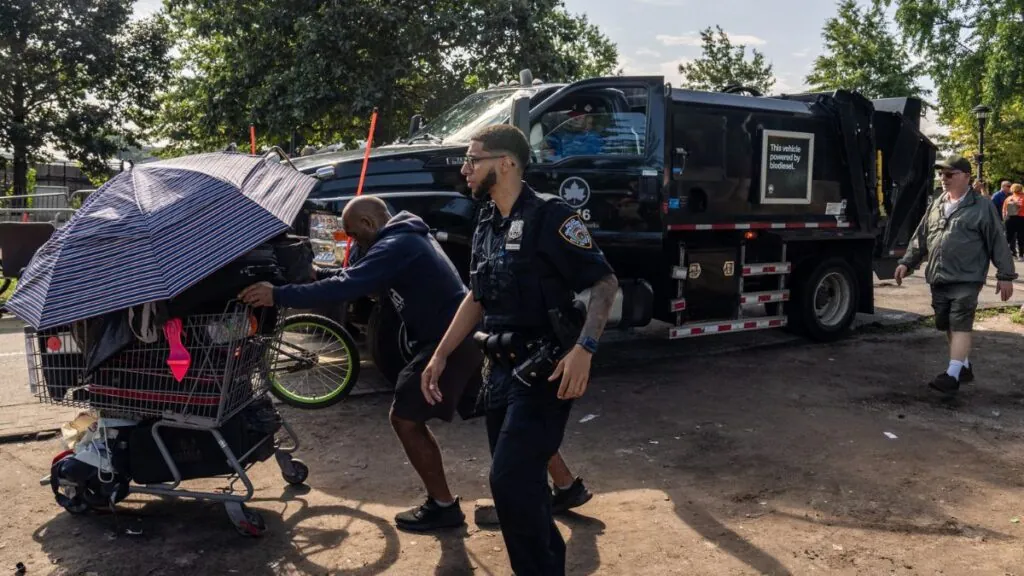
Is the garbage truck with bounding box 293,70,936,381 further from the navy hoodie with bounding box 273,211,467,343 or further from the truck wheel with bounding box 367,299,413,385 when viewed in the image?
the navy hoodie with bounding box 273,211,467,343

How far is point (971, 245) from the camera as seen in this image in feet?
22.9

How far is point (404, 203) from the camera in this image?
265 inches

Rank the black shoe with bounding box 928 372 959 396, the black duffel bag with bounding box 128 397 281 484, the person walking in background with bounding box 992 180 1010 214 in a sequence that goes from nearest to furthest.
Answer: the black duffel bag with bounding box 128 397 281 484
the black shoe with bounding box 928 372 959 396
the person walking in background with bounding box 992 180 1010 214

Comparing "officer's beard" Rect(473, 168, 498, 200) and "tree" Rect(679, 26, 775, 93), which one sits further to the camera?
"tree" Rect(679, 26, 775, 93)

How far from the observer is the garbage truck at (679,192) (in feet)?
22.3

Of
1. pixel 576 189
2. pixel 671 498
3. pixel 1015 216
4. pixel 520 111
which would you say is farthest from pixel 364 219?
pixel 1015 216

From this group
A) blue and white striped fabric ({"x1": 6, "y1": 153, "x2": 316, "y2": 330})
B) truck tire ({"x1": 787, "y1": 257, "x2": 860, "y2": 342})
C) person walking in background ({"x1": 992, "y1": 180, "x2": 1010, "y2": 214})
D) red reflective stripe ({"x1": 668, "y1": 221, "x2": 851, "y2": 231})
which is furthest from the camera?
person walking in background ({"x1": 992, "y1": 180, "x2": 1010, "y2": 214})

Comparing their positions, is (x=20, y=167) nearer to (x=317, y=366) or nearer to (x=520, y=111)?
(x=520, y=111)

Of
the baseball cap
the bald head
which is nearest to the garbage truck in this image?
the baseball cap

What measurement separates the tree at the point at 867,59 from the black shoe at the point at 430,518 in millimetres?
33329

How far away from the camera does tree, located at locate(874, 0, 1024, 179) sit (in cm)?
2842

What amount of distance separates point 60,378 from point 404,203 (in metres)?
3.19

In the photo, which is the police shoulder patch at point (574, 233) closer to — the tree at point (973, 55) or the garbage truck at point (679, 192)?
the garbage truck at point (679, 192)

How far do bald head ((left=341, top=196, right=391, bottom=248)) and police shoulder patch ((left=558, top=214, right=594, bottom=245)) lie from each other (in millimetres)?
1354
